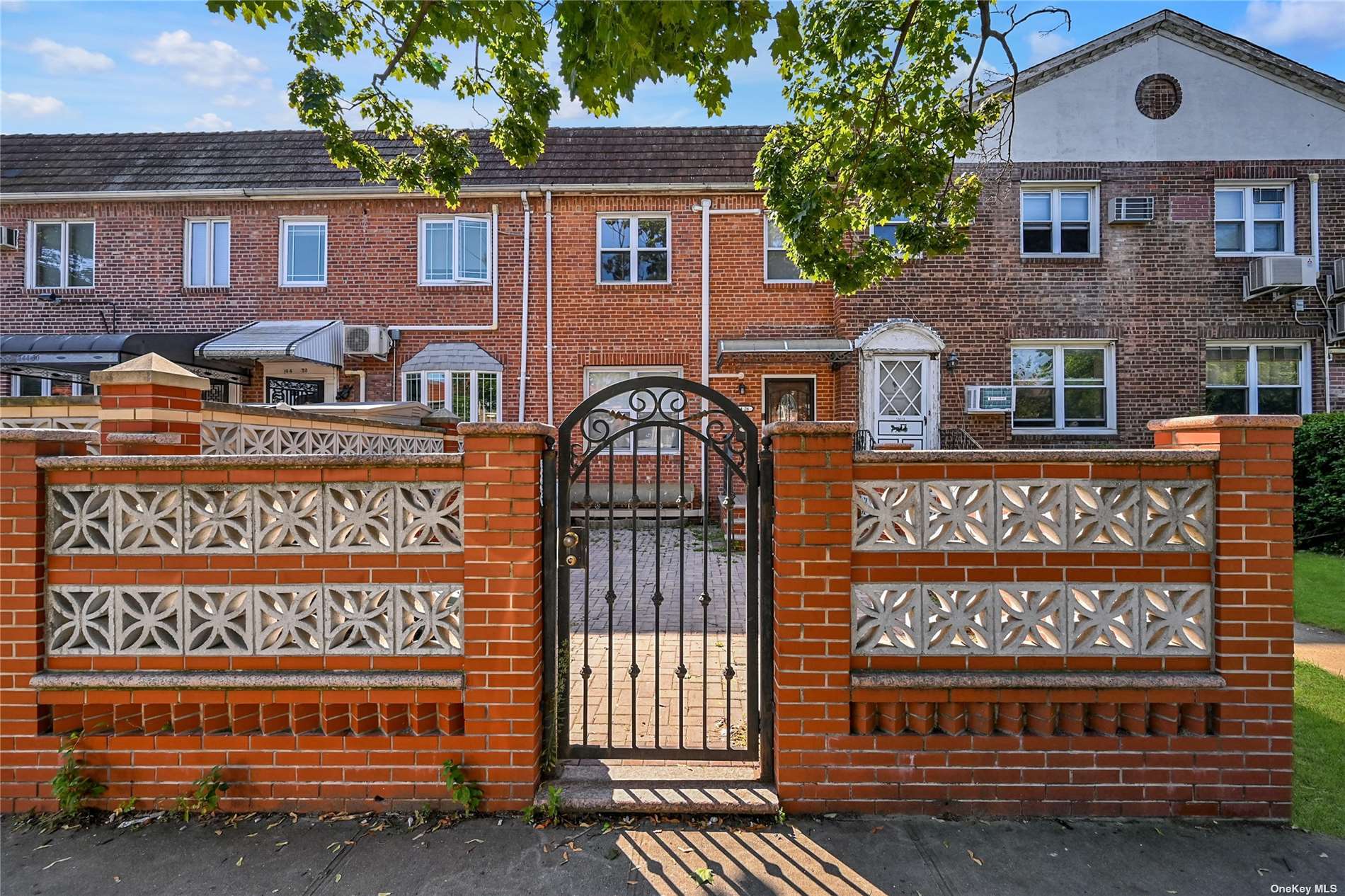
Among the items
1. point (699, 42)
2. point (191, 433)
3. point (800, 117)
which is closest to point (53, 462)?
point (191, 433)

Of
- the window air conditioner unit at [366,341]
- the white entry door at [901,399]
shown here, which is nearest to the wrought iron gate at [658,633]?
the white entry door at [901,399]

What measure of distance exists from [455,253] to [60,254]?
317 inches

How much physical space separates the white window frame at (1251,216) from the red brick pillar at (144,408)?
1524 centimetres

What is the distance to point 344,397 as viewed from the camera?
11516 millimetres

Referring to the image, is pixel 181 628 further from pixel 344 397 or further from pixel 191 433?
pixel 344 397

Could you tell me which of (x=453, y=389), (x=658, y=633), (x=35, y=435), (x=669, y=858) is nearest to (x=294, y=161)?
(x=453, y=389)

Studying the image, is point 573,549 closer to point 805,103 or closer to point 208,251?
point 805,103

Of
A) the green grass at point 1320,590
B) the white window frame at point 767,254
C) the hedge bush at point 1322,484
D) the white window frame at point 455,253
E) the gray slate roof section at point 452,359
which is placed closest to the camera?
the green grass at point 1320,590

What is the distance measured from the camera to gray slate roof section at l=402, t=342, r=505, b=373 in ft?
36.8

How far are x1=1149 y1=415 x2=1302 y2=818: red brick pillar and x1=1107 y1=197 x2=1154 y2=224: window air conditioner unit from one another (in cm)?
1081

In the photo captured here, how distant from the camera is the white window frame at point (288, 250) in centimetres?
1161

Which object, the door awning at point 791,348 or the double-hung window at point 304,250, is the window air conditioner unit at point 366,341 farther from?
the door awning at point 791,348

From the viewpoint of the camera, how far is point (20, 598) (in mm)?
2604

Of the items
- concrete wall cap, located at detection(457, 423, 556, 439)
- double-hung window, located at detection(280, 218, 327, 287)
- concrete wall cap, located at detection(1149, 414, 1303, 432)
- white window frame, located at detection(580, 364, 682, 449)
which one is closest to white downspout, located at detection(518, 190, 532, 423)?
white window frame, located at detection(580, 364, 682, 449)
